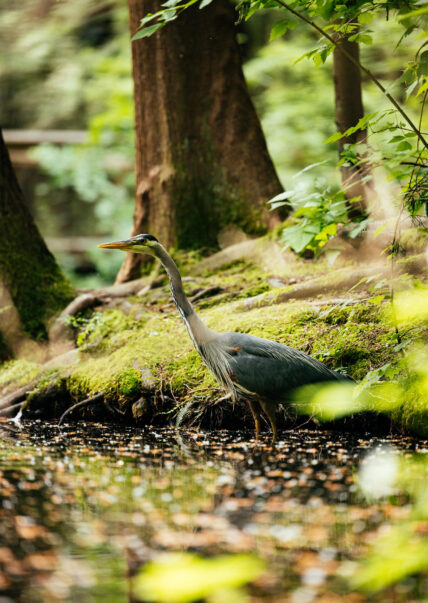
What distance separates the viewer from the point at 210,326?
220 inches

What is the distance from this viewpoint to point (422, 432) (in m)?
4.05

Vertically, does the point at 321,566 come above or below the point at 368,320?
below

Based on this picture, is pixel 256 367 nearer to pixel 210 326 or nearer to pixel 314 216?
pixel 314 216

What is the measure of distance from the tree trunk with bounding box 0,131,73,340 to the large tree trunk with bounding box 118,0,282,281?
0.88m

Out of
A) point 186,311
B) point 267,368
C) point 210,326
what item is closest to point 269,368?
point 267,368

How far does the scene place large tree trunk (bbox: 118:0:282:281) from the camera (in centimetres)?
716

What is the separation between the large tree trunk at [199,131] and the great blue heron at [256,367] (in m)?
2.85

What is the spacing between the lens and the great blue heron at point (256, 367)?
4.22 metres

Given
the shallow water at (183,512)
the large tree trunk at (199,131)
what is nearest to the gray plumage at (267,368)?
the shallow water at (183,512)

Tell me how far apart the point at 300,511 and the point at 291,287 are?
3.27 metres

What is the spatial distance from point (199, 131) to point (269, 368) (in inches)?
147

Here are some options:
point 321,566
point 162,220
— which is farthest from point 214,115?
point 321,566

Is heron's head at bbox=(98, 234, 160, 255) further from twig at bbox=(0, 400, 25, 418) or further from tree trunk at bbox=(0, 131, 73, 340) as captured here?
tree trunk at bbox=(0, 131, 73, 340)

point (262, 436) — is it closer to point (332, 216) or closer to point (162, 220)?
point (332, 216)
